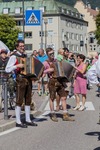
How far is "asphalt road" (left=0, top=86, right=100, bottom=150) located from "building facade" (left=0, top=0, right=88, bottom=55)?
94.8 metres

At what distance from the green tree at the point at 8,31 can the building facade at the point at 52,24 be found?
377 inches

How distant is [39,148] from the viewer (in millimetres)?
8539

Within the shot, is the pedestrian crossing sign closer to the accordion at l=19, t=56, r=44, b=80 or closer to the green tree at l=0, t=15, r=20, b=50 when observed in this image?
the accordion at l=19, t=56, r=44, b=80

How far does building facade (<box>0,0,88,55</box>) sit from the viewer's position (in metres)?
112

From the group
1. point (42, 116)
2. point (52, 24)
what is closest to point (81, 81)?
point (42, 116)

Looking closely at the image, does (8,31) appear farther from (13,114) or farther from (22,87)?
(22,87)

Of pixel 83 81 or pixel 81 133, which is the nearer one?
pixel 81 133

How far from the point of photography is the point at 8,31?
325 ft

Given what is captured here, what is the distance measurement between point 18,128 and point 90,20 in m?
136

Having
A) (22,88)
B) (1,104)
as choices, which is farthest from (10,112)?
(22,88)

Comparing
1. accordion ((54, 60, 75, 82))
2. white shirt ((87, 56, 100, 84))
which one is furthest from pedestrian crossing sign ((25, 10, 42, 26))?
white shirt ((87, 56, 100, 84))

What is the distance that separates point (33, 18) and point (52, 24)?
9144cm

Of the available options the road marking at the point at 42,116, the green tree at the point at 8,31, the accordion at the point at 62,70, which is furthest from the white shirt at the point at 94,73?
the green tree at the point at 8,31

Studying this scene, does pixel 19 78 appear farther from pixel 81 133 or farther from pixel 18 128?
pixel 81 133
